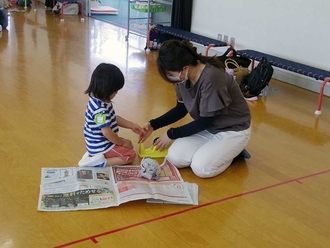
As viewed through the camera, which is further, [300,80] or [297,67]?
[300,80]

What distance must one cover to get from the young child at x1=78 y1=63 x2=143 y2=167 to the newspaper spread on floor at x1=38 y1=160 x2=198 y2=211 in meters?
0.08

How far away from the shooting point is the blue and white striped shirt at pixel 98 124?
2480 millimetres

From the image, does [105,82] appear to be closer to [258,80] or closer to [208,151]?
[208,151]

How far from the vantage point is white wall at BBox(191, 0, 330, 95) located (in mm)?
4398

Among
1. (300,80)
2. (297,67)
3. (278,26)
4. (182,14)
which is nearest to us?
(297,67)

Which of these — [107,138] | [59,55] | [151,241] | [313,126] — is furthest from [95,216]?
[59,55]

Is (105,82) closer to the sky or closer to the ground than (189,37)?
closer to the sky

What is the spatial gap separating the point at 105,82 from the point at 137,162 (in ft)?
1.88

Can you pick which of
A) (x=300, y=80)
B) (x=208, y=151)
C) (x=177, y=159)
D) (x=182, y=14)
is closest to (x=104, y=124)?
(x=177, y=159)

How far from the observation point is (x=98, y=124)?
249 centimetres

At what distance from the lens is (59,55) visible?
5160 mm

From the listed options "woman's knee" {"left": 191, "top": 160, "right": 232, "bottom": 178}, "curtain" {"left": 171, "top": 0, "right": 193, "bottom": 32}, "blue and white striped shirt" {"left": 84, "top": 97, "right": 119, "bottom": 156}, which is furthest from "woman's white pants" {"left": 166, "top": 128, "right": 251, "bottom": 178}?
"curtain" {"left": 171, "top": 0, "right": 193, "bottom": 32}

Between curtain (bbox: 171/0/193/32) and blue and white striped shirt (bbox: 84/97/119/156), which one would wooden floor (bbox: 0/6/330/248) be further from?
curtain (bbox: 171/0/193/32)

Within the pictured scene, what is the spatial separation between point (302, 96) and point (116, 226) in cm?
284
